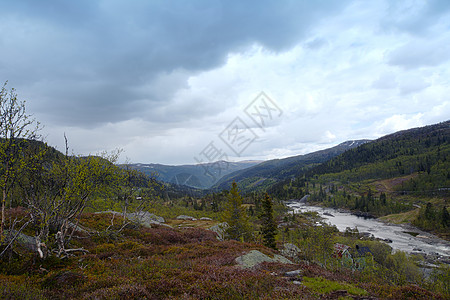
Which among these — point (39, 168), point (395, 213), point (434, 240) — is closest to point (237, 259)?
point (39, 168)

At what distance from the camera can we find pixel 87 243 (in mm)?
20875

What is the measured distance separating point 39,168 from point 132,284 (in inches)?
450

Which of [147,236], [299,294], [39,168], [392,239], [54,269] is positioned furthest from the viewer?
[392,239]

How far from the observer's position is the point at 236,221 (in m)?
52.2

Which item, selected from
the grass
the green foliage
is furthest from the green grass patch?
the green foliage

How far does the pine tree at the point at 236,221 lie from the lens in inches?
2023

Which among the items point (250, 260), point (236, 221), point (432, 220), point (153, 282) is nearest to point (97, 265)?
point (153, 282)

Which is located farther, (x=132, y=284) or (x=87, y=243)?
(x=87, y=243)

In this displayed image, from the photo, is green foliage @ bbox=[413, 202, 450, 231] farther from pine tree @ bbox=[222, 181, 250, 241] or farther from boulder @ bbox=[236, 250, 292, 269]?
boulder @ bbox=[236, 250, 292, 269]

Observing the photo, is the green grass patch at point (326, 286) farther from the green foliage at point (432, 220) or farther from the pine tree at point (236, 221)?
the green foliage at point (432, 220)

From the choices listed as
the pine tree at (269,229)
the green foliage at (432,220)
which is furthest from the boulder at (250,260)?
the green foliage at (432,220)

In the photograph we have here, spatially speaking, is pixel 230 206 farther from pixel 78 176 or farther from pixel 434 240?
pixel 434 240

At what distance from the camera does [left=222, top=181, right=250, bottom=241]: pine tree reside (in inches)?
2023

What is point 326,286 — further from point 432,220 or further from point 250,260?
point 432,220
